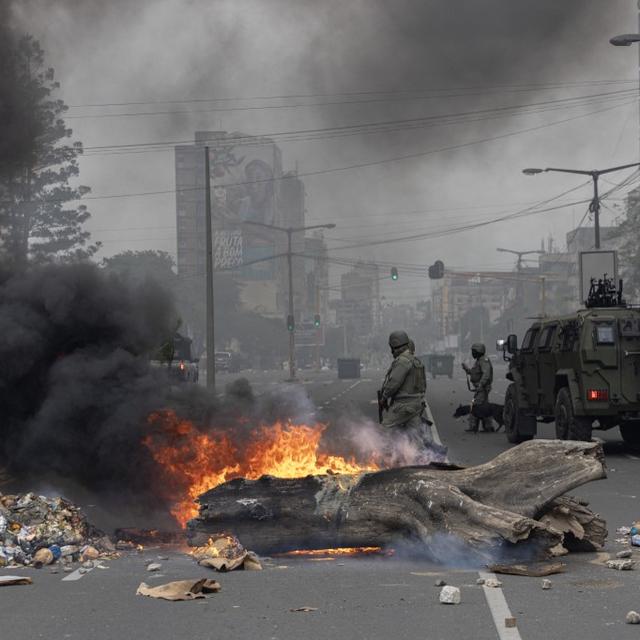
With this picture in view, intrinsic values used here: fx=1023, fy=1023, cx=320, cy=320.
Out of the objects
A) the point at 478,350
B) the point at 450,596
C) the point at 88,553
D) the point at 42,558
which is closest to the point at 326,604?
the point at 450,596

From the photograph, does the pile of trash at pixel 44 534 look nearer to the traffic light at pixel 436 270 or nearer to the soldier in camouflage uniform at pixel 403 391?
the soldier in camouflage uniform at pixel 403 391

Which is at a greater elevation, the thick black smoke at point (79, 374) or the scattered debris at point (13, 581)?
the thick black smoke at point (79, 374)

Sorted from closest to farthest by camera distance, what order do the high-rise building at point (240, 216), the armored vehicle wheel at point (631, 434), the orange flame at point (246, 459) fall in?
1. the orange flame at point (246, 459)
2. the armored vehicle wheel at point (631, 434)
3. the high-rise building at point (240, 216)

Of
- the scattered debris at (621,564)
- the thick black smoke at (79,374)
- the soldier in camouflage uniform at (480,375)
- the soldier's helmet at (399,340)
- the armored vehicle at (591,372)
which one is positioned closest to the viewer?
the scattered debris at (621,564)

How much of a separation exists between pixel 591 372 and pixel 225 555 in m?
8.88

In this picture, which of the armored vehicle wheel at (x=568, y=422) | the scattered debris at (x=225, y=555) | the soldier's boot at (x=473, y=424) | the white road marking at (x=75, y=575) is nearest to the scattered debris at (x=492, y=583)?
the scattered debris at (x=225, y=555)

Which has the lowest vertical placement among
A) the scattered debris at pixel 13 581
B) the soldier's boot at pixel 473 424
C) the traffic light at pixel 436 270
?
the soldier's boot at pixel 473 424

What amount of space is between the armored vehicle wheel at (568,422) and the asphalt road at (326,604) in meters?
7.10

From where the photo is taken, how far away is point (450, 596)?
6.36 m

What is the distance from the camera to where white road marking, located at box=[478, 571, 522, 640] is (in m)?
5.59

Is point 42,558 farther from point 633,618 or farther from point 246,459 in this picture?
point 633,618

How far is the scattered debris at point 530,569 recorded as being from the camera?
712 cm

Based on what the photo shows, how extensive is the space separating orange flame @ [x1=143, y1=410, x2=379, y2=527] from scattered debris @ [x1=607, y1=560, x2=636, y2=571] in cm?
248

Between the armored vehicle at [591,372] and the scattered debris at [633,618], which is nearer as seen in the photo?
the scattered debris at [633,618]
